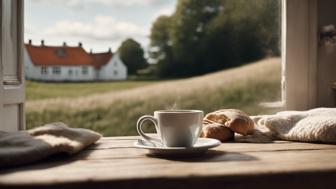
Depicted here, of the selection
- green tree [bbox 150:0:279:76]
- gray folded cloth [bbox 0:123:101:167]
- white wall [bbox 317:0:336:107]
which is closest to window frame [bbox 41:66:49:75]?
green tree [bbox 150:0:279:76]

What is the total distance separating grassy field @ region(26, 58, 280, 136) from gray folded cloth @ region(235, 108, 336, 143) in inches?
10.4

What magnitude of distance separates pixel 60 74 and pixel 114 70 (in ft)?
0.58

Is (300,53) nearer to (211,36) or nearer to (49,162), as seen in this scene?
(211,36)

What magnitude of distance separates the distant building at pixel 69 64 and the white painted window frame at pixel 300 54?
0.54 m

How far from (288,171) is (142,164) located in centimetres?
25

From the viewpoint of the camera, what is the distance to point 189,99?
1415 mm

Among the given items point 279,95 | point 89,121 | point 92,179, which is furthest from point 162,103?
point 92,179

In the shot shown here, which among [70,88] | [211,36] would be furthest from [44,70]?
[211,36]

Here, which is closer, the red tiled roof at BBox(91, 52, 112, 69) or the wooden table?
the wooden table

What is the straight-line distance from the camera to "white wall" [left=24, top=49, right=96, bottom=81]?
137 cm

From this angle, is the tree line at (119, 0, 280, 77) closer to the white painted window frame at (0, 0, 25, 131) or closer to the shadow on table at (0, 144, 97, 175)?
the white painted window frame at (0, 0, 25, 131)

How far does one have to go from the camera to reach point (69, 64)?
55.6 inches

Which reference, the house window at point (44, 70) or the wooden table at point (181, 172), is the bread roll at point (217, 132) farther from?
the house window at point (44, 70)

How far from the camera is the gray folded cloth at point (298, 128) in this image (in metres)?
0.99
